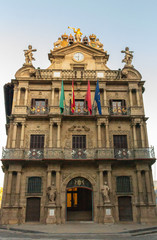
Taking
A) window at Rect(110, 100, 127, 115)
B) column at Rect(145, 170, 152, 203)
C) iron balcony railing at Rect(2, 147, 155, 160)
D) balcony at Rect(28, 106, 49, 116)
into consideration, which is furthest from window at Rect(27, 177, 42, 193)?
window at Rect(110, 100, 127, 115)

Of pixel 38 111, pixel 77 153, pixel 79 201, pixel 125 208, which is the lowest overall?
pixel 125 208

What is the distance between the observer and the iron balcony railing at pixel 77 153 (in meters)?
21.4

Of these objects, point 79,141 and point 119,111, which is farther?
point 119,111

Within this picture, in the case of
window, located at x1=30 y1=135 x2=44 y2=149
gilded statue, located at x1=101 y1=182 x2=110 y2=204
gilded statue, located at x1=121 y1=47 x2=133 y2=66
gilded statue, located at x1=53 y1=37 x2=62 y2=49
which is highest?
gilded statue, located at x1=53 y1=37 x2=62 y2=49

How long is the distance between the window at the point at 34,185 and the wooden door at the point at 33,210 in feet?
2.30

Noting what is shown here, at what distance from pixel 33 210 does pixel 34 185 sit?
2.13 m

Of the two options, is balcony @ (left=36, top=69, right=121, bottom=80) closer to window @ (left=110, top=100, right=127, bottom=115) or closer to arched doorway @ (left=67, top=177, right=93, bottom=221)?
window @ (left=110, top=100, right=127, bottom=115)

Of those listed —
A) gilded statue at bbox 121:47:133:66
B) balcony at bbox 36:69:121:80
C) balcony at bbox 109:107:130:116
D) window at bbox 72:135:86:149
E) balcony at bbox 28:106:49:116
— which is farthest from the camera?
gilded statue at bbox 121:47:133:66

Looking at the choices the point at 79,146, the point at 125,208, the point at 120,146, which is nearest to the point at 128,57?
the point at 120,146

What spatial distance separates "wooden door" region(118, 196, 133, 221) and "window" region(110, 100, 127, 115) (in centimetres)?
834

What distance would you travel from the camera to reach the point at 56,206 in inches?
786

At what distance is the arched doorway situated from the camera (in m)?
21.8

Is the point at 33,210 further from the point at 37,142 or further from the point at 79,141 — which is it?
the point at 79,141

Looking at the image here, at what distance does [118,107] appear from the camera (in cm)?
2473
